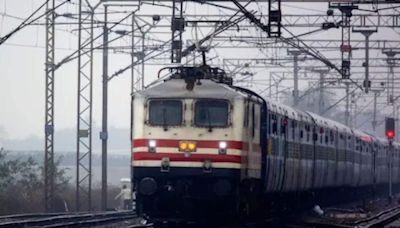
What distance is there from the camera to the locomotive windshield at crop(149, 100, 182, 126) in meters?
23.2

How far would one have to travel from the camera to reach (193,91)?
23.5 m

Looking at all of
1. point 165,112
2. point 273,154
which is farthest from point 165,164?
point 273,154

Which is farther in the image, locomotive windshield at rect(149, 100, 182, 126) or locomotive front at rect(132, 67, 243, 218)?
locomotive windshield at rect(149, 100, 182, 126)

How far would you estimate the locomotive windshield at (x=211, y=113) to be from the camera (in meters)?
23.1

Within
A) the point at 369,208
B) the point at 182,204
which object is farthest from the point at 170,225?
the point at 369,208

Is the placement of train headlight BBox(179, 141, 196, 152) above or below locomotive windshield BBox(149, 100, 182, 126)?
below

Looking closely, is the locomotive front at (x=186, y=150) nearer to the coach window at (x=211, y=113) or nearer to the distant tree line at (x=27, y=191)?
the coach window at (x=211, y=113)

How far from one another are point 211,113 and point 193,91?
685mm

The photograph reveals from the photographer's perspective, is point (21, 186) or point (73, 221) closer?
point (73, 221)

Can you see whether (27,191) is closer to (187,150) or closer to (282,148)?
(282,148)

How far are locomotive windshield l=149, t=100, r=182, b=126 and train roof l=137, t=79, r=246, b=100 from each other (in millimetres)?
154

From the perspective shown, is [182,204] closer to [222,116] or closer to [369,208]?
[222,116]

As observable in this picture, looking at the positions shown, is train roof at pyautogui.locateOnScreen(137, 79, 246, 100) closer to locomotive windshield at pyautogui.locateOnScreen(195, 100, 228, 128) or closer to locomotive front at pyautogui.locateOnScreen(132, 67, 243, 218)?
locomotive front at pyautogui.locateOnScreen(132, 67, 243, 218)

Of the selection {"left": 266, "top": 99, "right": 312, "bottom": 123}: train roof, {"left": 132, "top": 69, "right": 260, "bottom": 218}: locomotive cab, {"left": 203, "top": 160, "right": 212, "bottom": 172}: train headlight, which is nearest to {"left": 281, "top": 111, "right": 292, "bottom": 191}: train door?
{"left": 266, "top": 99, "right": 312, "bottom": 123}: train roof
